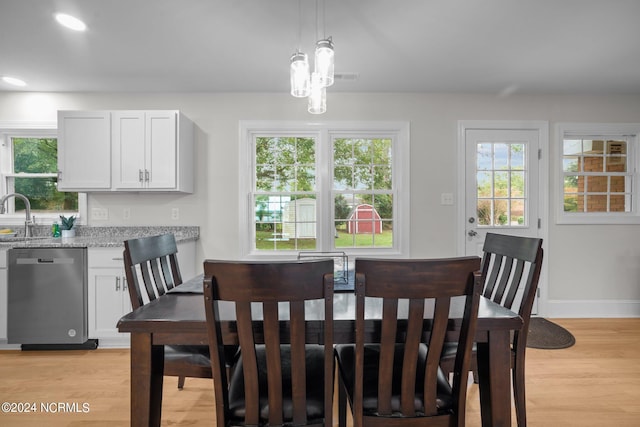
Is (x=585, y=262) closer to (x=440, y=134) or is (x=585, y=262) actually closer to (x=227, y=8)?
(x=440, y=134)

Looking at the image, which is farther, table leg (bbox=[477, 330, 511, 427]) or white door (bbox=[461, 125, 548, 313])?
white door (bbox=[461, 125, 548, 313])

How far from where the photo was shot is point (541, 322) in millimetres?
3295

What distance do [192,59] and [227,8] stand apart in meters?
0.83

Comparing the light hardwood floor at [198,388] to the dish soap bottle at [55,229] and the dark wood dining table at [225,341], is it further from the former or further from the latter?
the dish soap bottle at [55,229]

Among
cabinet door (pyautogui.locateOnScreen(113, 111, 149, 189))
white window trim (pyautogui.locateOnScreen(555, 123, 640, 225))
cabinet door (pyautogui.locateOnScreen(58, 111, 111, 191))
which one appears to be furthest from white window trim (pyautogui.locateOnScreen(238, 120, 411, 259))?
white window trim (pyautogui.locateOnScreen(555, 123, 640, 225))

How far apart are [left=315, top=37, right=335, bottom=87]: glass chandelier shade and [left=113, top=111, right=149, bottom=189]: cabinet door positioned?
2161 mm

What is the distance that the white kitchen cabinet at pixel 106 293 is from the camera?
107 inches

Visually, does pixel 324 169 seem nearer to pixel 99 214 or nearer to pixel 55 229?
pixel 99 214

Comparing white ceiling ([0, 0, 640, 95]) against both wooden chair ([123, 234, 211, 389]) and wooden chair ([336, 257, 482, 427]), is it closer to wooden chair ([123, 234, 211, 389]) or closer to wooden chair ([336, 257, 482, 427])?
wooden chair ([123, 234, 211, 389])

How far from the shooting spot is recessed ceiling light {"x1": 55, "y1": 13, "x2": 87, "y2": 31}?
213 cm

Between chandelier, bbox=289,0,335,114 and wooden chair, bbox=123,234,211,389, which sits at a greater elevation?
chandelier, bbox=289,0,335,114

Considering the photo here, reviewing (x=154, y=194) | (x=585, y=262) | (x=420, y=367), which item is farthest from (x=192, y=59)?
(x=585, y=262)

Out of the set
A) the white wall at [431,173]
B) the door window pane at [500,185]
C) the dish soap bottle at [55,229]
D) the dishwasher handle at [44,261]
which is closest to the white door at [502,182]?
the door window pane at [500,185]

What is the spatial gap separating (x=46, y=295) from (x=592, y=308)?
5223mm
